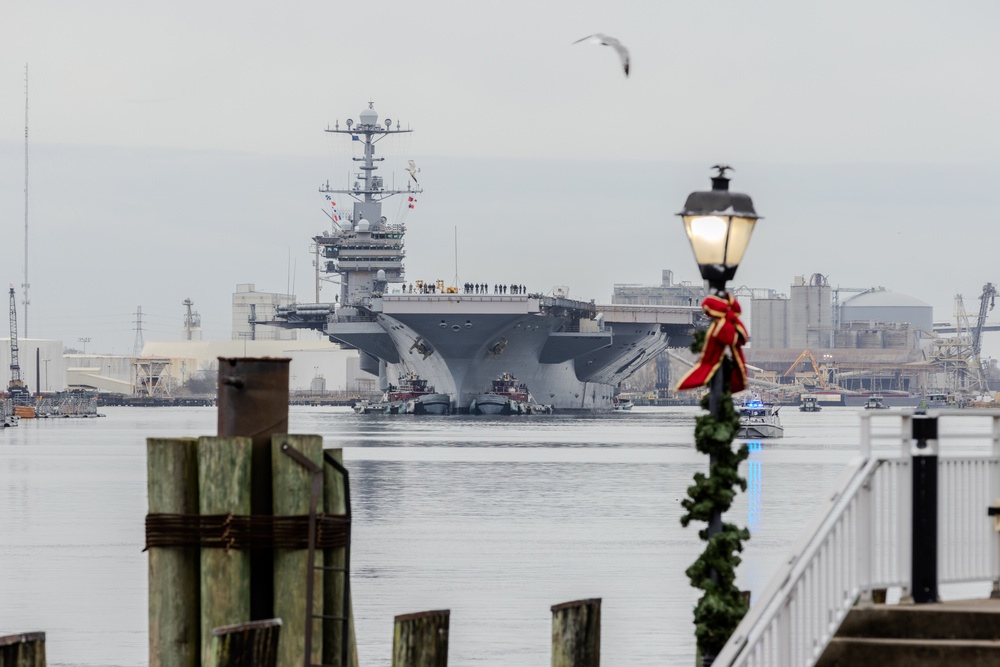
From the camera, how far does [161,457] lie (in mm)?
6840

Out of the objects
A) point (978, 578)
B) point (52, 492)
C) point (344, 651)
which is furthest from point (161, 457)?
point (52, 492)

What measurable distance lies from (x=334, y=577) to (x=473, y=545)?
56.8 ft

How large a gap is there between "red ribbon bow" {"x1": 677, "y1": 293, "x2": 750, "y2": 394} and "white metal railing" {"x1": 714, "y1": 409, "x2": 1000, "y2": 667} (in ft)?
1.94

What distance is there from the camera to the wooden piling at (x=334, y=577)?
7.05 meters

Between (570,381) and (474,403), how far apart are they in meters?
13.8

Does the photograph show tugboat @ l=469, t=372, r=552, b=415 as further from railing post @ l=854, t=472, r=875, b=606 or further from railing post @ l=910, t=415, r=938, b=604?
railing post @ l=854, t=472, r=875, b=606

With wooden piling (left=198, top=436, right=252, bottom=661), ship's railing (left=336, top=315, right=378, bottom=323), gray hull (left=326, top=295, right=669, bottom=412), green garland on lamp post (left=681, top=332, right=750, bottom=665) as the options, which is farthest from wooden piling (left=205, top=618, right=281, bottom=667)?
ship's railing (left=336, top=315, right=378, bottom=323)

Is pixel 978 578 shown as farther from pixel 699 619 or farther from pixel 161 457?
pixel 161 457

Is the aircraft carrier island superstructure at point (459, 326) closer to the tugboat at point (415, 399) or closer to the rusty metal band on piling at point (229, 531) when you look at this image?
the tugboat at point (415, 399)

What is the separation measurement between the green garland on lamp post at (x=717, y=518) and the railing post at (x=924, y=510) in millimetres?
904

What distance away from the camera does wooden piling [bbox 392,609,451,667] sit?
8.08 m

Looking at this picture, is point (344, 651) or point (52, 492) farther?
point (52, 492)

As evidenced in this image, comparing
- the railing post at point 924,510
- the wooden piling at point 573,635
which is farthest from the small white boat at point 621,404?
the railing post at point 924,510

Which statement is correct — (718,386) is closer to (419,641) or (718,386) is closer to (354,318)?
(419,641)
